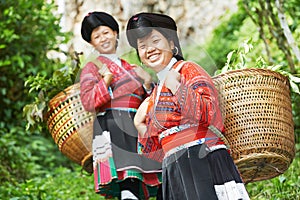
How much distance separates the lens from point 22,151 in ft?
16.7

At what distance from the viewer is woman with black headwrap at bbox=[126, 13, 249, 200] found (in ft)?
8.37

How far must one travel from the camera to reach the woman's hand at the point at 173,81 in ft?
8.39

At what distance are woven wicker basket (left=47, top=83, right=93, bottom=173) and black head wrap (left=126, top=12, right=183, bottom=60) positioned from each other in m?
0.70

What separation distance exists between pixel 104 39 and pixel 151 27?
64 centimetres

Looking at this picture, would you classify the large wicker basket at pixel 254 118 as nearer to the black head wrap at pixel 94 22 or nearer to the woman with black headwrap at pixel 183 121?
the woman with black headwrap at pixel 183 121

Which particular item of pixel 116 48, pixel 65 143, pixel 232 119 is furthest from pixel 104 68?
pixel 232 119

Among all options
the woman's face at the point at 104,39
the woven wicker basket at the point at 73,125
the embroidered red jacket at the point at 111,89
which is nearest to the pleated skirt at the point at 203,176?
the embroidered red jacket at the point at 111,89

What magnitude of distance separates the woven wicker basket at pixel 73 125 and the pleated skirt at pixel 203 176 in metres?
0.78

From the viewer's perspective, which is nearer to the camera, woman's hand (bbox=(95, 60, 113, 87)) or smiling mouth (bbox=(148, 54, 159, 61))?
smiling mouth (bbox=(148, 54, 159, 61))

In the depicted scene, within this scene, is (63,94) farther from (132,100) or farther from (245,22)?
(245,22)

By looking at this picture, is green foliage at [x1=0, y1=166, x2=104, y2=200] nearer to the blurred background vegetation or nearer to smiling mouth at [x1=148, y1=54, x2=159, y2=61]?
the blurred background vegetation

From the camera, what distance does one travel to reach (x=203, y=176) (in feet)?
8.44

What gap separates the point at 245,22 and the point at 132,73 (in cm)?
351

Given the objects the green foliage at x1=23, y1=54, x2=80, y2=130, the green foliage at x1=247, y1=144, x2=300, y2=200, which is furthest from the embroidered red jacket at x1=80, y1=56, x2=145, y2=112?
the green foliage at x1=247, y1=144, x2=300, y2=200
